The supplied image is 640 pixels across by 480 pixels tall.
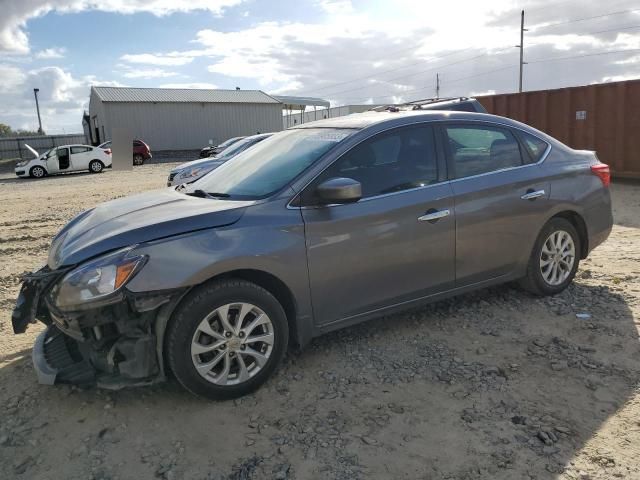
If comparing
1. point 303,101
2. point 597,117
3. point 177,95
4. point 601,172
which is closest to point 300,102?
point 303,101

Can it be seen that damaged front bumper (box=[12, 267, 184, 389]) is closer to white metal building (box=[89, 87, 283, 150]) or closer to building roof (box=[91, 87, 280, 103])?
white metal building (box=[89, 87, 283, 150])

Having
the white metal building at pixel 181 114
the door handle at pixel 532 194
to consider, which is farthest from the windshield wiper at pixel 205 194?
the white metal building at pixel 181 114

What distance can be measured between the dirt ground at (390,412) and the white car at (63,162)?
911 inches

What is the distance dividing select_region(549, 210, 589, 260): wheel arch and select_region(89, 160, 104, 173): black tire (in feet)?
81.5

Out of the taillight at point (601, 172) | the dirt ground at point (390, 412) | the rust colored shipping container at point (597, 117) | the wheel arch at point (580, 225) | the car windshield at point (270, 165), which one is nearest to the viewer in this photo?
the dirt ground at point (390, 412)

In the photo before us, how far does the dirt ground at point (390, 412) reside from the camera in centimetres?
276

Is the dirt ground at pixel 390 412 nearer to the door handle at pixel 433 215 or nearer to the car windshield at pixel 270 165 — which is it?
the door handle at pixel 433 215

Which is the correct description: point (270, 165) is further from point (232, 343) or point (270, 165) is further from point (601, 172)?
point (601, 172)

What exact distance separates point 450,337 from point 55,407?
275cm

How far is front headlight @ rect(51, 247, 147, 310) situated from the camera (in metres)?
3.03

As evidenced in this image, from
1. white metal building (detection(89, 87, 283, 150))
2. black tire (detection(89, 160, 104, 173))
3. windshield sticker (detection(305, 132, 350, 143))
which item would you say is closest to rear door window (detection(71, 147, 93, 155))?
black tire (detection(89, 160, 104, 173))

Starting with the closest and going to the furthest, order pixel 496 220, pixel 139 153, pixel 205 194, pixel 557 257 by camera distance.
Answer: pixel 205 194 → pixel 496 220 → pixel 557 257 → pixel 139 153

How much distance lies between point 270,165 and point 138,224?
1102 millimetres

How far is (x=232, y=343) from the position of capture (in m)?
3.27
